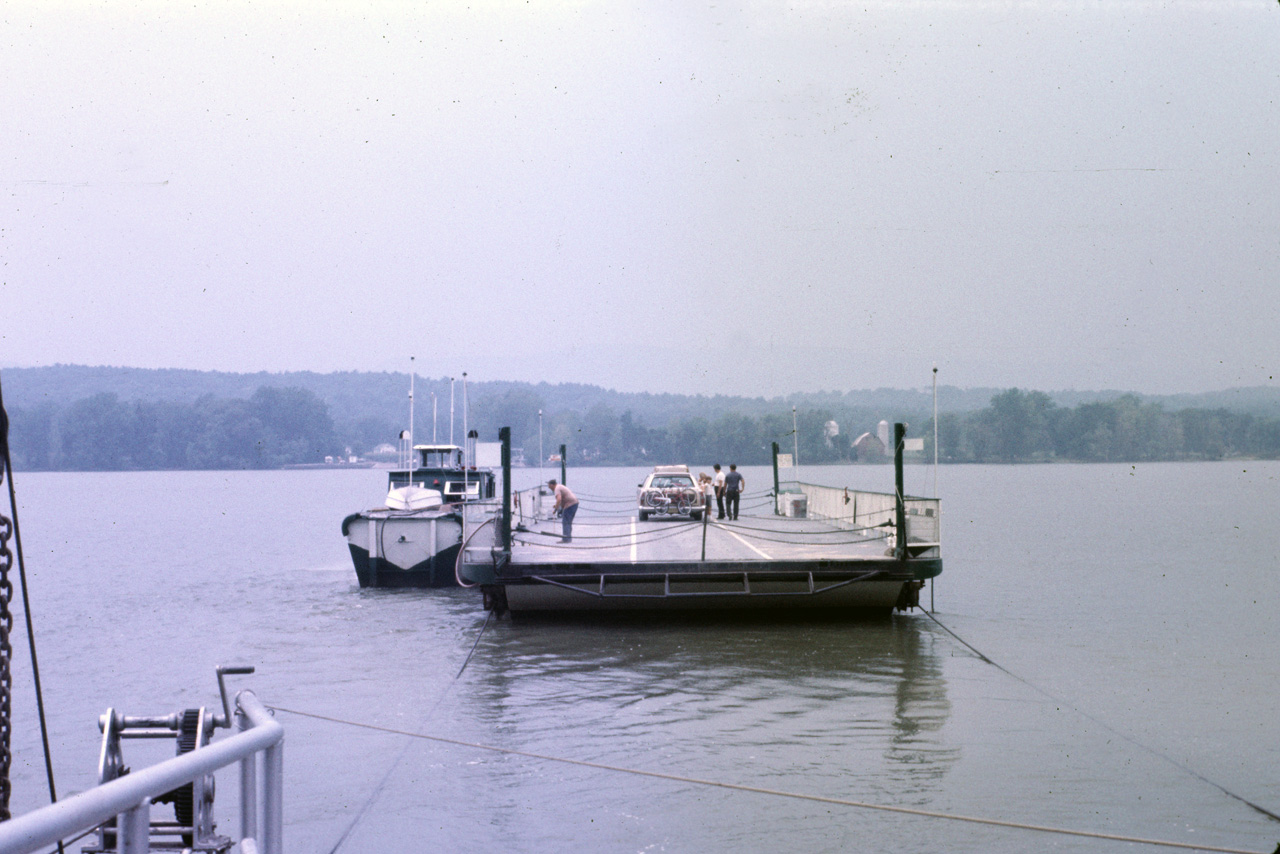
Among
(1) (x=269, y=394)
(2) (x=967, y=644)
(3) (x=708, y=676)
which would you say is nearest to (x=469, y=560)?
(3) (x=708, y=676)

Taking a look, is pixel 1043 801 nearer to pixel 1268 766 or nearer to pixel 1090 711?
pixel 1268 766

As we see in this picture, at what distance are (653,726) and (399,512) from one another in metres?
18.3

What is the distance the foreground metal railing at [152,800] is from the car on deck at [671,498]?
2960cm

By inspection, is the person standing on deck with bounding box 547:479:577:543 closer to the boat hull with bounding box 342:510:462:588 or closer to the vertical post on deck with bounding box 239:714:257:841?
the boat hull with bounding box 342:510:462:588

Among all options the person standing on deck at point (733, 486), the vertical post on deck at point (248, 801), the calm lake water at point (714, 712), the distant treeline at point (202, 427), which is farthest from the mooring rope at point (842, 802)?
the distant treeline at point (202, 427)

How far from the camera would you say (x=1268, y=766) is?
1200 centimetres

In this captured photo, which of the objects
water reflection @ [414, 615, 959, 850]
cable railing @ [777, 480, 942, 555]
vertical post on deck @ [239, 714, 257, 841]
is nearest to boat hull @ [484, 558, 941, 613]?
cable railing @ [777, 480, 942, 555]

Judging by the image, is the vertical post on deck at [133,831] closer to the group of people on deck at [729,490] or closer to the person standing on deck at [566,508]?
the person standing on deck at [566,508]

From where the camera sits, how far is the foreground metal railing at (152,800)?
2.67 m

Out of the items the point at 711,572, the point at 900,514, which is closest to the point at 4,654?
the point at 711,572

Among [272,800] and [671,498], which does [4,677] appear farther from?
[671,498]

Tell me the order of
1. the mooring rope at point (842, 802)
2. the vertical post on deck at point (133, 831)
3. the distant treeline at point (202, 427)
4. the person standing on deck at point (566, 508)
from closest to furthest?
the vertical post on deck at point (133, 831) → the mooring rope at point (842, 802) → the person standing on deck at point (566, 508) → the distant treeline at point (202, 427)

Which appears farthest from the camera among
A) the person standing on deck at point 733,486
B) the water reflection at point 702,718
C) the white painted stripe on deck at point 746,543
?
the person standing on deck at point 733,486

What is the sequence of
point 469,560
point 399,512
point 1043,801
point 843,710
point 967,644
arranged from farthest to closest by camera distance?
point 399,512
point 967,644
point 469,560
point 843,710
point 1043,801
